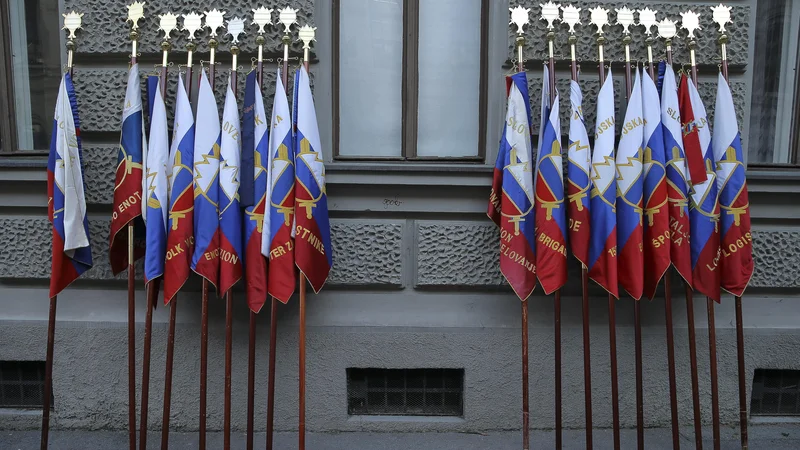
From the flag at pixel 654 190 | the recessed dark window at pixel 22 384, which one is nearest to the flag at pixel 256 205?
the recessed dark window at pixel 22 384

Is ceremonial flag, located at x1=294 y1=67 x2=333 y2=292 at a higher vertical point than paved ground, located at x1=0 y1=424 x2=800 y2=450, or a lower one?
higher

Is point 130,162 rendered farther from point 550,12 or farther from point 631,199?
point 631,199

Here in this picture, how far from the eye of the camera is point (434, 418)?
3.88 m

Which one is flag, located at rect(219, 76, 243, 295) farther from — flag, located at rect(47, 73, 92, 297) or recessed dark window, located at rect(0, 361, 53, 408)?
recessed dark window, located at rect(0, 361, 53, 408)

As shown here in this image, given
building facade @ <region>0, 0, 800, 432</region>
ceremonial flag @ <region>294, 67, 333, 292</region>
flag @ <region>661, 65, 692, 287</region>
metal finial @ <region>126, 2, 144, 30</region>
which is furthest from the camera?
building facade @ <region>0, 0, 800, 432</region>

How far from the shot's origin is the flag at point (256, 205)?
3.31m

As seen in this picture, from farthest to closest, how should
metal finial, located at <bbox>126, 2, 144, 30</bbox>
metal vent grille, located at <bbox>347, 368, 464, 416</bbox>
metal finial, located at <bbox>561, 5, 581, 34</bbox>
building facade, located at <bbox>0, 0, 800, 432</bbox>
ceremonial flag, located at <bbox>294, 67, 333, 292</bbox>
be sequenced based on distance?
metal vent grille, located at <bbox>347, 368, 464, 416</bbox>, building facade, located at <bbox>0, 0, 800, 432</bbox>, metal finial, located at <bbox>561, 5, 581, 34</bbox>, metal finial, located at <bbox>126, 2, 144, 30</bbox>, ceremonial flag, located at <bbox>294, 67, 333, 292</bbox>

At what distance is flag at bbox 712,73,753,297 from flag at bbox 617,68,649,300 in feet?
1.86

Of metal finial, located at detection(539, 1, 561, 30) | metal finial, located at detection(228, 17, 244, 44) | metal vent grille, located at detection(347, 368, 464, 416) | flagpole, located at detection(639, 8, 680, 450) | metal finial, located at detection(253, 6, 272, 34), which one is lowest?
metal vent grille, located at detection(347, 368, 464, 416)

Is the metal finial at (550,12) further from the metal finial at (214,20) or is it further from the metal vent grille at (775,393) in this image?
the metal vent grille at (775,393)

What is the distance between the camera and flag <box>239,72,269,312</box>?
3312mm

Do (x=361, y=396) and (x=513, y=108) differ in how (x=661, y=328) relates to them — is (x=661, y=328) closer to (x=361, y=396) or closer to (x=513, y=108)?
(x=513, y=108)

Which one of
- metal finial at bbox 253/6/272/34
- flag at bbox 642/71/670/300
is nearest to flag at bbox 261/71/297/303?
metal finial at bbox 253/6/272/34

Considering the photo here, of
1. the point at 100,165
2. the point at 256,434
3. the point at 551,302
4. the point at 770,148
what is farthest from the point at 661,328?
the point at 100,165
